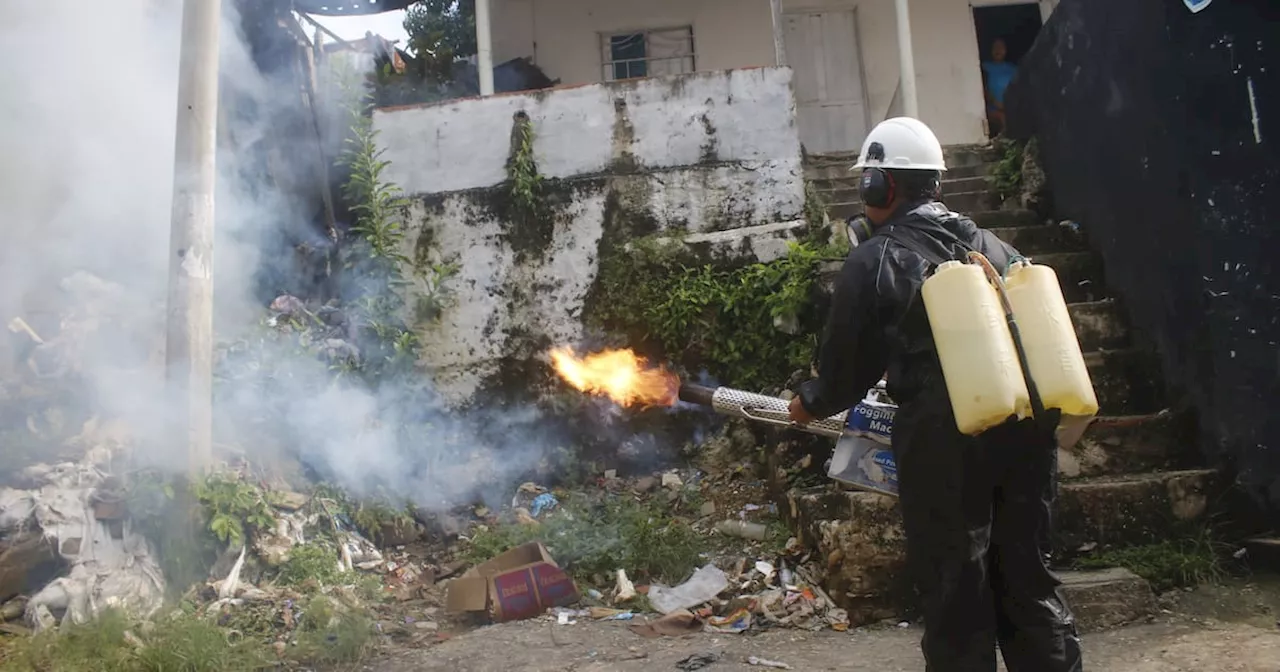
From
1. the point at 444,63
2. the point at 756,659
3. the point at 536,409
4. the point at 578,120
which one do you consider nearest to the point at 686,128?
the point at 578,120

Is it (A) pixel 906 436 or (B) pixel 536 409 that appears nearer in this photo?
(A) pixel 906 436

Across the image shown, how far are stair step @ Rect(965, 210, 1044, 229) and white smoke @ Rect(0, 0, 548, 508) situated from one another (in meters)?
4.10

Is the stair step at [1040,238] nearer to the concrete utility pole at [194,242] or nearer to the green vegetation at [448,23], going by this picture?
the concrete utility pole at [194,242]

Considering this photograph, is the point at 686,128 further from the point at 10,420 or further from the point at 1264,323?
the point at 10,420

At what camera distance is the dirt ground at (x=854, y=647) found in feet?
11.8

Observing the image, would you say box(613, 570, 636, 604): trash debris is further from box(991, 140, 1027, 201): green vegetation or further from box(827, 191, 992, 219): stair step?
box(991, 140, 1027, 201): green vegetation

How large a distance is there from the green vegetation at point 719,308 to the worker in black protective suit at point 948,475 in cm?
333

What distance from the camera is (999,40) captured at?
34.7ft

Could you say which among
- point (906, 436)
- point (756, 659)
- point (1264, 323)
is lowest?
point (756, 659)

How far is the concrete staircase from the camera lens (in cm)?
430

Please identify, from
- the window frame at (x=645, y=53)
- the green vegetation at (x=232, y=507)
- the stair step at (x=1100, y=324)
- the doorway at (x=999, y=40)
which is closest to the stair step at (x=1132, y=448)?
the stair step at (x=1100, y=324)

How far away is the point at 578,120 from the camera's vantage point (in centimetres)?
727

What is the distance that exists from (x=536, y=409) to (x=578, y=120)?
8.65ft

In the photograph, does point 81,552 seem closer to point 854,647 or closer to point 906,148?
point 854,647
